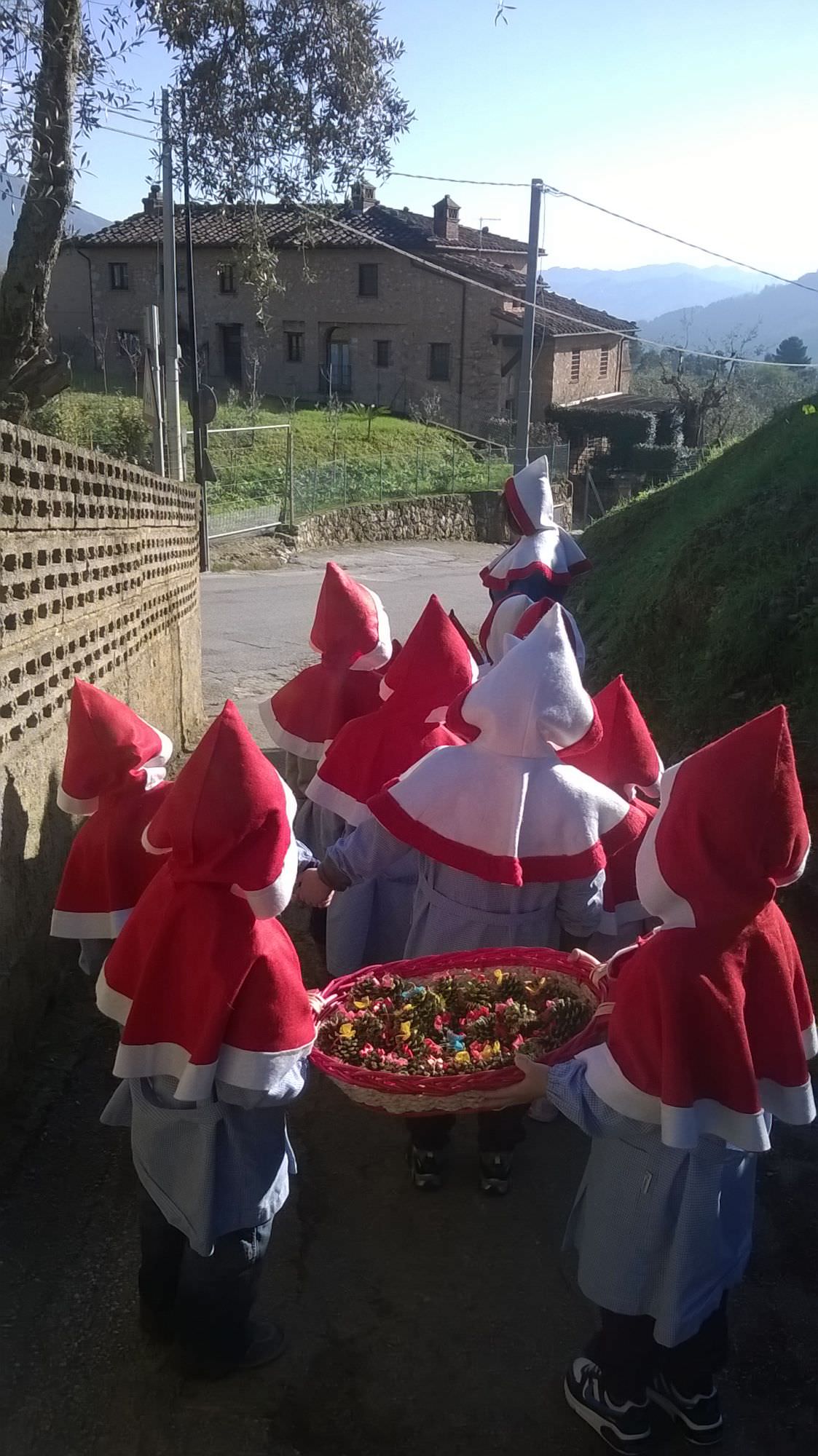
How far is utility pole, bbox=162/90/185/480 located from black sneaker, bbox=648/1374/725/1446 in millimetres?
14023

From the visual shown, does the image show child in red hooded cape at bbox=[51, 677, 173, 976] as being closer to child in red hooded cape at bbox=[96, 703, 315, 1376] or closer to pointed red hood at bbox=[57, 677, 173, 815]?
pointed red hood at bbox=[57, 677, 173, 815]

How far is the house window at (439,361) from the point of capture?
118ft

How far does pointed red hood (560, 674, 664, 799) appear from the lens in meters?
3.60

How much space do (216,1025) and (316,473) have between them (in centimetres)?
2185

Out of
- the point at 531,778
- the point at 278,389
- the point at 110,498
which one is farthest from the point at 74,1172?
the point at 278,389

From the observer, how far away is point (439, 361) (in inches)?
1426

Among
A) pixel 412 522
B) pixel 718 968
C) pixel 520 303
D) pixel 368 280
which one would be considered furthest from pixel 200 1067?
pixel 368 280

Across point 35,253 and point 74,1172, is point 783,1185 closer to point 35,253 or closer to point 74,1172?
point 74,1172

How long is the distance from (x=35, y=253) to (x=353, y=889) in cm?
958

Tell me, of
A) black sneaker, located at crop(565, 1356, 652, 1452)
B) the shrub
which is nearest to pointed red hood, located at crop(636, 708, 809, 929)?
black sneaker, located at crop(565, 1356, 652, 1452)

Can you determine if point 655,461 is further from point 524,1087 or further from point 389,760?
point 524,1087

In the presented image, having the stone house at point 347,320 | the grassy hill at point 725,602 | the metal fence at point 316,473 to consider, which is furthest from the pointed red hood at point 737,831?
the stone house at point 347,320

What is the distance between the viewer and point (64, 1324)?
2711 mm

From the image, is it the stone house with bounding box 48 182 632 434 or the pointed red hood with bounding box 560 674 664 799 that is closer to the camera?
the pointed red hood with bounding box 560 674 664 799
